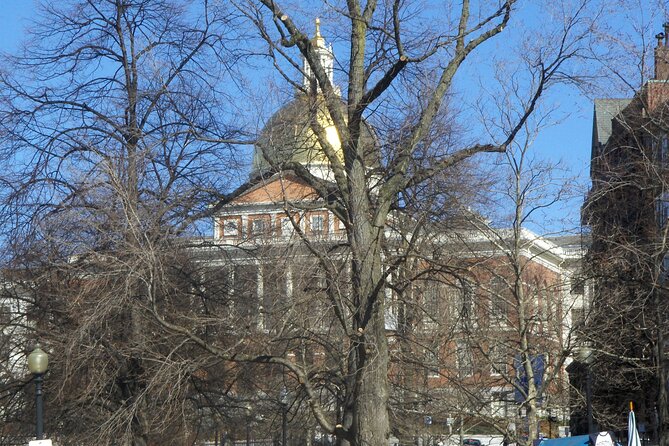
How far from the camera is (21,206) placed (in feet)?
68.6

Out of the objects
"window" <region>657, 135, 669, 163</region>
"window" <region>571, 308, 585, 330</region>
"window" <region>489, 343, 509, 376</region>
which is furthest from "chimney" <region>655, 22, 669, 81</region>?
"window" <region>489, 343, 509, 376</region>

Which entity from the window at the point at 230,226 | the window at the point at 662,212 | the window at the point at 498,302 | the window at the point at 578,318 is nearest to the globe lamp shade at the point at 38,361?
the window at the point at 230,226

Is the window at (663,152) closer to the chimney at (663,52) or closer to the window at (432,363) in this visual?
the chimney at (663,52)

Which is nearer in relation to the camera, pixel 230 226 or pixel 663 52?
pixel 230 226

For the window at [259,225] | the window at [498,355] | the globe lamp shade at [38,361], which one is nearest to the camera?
the globe lamp shade at [38,361]

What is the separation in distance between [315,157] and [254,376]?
238 inches

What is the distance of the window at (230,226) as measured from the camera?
836 inches

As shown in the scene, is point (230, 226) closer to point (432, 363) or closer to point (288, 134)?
point (288, 134)

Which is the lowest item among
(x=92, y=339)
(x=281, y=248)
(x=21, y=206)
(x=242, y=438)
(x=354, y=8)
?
(x=242, y=438)

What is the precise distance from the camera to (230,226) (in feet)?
69.7

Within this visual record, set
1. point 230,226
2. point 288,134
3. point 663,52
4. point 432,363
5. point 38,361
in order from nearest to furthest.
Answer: point 288,134
point 38,361
point 230,226
point 432,363
point 663,52

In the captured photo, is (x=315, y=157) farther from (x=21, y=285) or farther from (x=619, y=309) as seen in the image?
(x=619, y=309)

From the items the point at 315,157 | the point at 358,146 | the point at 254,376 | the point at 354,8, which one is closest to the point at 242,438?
the point at 254,376

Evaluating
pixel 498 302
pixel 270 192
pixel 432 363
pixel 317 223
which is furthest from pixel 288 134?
pixel 498 302
